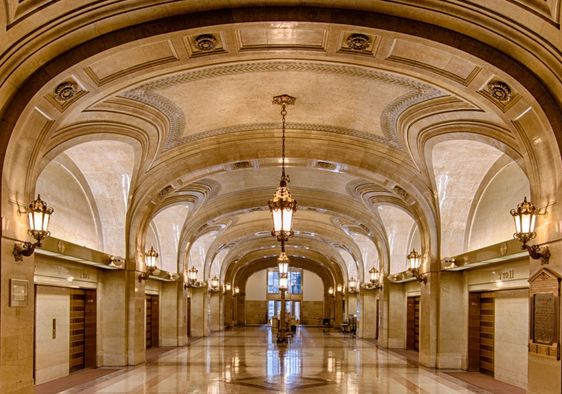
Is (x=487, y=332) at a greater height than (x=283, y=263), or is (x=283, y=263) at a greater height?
(x=283, y=263)

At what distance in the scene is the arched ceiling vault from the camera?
7.45 metres

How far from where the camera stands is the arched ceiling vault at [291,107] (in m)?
7.45

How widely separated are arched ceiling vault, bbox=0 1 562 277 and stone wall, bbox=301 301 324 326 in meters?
29.1

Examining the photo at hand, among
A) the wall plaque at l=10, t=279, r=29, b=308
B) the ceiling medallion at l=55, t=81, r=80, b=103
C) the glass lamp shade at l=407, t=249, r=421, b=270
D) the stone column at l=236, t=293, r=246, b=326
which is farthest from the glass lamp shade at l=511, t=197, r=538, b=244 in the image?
the stone column at l=236, t=293, r=246, b=326

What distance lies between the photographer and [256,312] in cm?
4781

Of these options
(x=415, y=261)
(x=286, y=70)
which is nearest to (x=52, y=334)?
(x=286, y=70)

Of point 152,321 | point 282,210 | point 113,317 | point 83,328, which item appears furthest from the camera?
point 152,321

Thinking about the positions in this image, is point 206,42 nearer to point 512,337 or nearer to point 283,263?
point 512,337

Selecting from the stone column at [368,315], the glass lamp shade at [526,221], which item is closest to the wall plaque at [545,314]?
the glass lamp shade at [526,221]

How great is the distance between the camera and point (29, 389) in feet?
Answer: 27.5

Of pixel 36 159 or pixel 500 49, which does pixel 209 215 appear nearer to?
pixel 36 159

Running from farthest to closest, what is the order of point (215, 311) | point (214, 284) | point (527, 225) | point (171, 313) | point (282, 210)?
point (215, 311) < point (214, 284) < point (171, 313) < point (282, 210) < point (527, 225)

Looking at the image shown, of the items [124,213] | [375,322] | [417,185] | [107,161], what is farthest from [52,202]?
[375,322]

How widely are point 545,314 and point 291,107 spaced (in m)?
5.85
